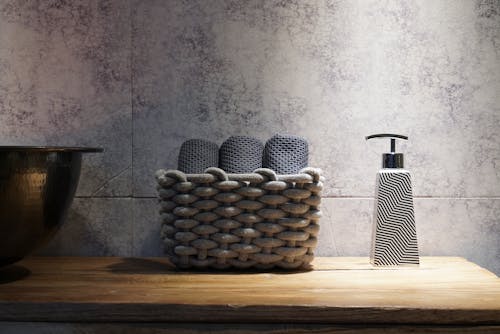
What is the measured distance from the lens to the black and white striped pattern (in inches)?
34.8

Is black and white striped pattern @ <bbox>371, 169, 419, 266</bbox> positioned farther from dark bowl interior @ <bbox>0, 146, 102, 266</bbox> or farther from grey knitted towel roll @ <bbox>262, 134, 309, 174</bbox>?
dark bowl interior @ <bbox>0, 146, 102, 266</bbox>

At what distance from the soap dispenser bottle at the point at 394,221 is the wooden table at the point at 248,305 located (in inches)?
4.0

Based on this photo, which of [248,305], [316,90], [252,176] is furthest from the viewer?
[316,90]

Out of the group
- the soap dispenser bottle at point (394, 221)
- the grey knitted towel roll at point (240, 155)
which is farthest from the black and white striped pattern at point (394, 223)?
the grey knitted towel roll at point (240, 155)

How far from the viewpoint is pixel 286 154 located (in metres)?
0.86

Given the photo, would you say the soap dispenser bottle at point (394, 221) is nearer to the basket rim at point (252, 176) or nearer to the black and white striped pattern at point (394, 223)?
the black and white striped pattern at point (394, 223)

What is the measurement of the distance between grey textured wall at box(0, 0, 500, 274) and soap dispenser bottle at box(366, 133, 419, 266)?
0.36ft

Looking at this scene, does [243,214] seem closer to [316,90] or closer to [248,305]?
[248,305]

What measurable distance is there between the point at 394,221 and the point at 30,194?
555 millimetres

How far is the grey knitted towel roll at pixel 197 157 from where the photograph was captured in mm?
865

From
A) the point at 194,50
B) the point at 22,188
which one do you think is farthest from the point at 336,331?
the point at 194,50

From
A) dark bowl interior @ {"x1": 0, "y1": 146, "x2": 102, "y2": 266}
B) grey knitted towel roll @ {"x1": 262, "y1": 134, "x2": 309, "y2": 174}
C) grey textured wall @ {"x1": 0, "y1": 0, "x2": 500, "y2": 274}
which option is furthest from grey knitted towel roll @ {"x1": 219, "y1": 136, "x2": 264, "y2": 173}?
dark bowl interior @ {"x1": 0, "y1": 146, "x2": 102, "y2": 266}

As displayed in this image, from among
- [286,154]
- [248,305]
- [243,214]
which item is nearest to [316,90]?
[286,154]

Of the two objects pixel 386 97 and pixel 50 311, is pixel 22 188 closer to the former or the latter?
pixel 50 311
